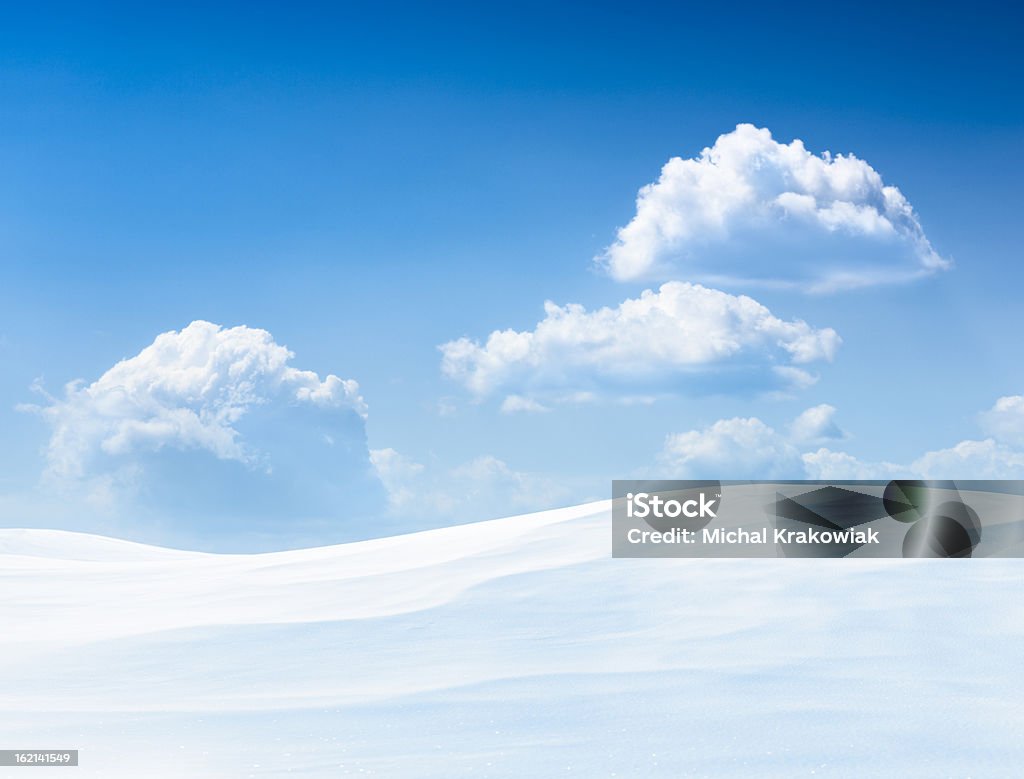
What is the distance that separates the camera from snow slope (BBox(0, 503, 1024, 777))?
588 cm

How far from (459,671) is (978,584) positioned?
4963mm

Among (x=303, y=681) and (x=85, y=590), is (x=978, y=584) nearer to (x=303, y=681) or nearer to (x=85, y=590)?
(x=303, y=681)

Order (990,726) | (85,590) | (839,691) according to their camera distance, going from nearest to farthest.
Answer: (990,726)
(839,691)
(85,590)

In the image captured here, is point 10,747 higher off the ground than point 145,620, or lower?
lower

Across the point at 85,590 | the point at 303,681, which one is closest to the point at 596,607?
the point at 303,681

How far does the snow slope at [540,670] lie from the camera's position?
588cm

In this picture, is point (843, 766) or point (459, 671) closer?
point (843, 766)

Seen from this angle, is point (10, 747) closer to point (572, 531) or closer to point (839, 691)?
point (839, 691)

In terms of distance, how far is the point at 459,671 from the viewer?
302 inches

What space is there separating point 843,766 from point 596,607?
380cm

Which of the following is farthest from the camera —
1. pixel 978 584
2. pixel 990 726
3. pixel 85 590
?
pixel 85 590

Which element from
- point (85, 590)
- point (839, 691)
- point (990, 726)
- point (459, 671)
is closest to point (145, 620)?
point (85, 590)

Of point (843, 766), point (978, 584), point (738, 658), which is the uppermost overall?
point (978, 584)

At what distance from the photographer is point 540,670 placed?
754 centimetres
